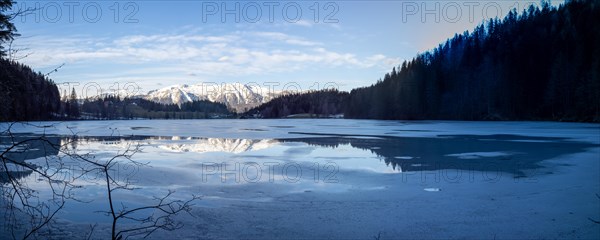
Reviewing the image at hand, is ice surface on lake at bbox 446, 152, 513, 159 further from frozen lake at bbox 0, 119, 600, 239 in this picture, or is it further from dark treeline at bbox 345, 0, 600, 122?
dark treeline at bbox 345, 0, 600, 122

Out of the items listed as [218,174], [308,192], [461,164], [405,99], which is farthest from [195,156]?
[405,99]

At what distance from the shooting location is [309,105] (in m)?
175

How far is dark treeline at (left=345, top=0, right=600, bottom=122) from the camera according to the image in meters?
53.3

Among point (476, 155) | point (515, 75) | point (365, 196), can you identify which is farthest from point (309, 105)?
point (365, 196)

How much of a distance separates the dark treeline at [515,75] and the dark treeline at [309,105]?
72.8 m

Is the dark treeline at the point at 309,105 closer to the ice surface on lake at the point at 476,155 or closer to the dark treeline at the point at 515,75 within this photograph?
the dark treeline at the point at 515,75

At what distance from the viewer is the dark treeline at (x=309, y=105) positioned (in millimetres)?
159625

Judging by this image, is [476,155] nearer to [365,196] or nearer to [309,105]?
[365,196]

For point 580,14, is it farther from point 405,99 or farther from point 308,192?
point 308,192

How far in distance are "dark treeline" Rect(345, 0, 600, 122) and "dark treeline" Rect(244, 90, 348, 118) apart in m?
72.8

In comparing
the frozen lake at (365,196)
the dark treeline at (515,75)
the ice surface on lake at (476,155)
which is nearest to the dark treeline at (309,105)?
the dark treeline at (515,75)

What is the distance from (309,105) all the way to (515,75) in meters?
116

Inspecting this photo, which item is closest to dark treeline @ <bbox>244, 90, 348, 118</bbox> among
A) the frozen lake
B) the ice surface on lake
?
the ice surface on lake

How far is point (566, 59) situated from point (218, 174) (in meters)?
61.7
